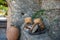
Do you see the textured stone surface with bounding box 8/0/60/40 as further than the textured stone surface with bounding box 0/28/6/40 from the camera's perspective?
No

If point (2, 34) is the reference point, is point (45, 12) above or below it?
above

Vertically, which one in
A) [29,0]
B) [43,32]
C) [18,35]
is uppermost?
[29,0]

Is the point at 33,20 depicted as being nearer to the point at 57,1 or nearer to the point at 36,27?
the point at 36,27

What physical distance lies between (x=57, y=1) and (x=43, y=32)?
456 millimetres

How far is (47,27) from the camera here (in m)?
2.53

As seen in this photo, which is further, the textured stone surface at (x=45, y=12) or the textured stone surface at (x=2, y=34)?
the textured stone surface at (x=2, y=34)

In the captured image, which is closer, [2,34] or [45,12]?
[45,12]

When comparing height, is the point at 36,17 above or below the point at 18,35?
above

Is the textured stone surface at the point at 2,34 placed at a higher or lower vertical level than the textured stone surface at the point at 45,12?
lower

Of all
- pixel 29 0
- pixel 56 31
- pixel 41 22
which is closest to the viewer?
pixel 56 31

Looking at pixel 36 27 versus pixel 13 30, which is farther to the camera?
pixel 13 30

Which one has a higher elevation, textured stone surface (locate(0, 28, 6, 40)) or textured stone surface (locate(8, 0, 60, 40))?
textured stone surface (locate(8, 0, 60, 40))

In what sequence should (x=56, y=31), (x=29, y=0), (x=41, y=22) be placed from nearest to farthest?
(x=56, y=31) < (x=41, y=22) < (x=29, y=0)

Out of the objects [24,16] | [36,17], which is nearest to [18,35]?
[24,16]
